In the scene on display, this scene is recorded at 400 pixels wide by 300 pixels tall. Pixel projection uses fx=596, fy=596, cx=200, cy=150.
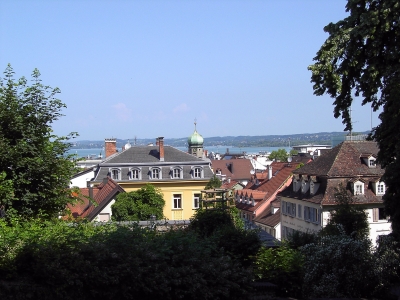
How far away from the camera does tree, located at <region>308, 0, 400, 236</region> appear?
51.3ft

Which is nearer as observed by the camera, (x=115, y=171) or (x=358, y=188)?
(x=358, y=188)

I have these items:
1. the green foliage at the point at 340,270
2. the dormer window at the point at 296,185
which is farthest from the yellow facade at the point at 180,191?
the green foliage at the point at 340,270

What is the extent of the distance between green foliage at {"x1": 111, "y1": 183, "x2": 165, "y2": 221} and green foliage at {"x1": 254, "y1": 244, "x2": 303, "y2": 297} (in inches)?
957

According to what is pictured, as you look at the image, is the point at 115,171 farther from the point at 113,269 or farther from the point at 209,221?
the point at 113,269

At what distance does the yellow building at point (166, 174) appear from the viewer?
51031mm

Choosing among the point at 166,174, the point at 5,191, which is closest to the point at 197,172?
the point at 166,174

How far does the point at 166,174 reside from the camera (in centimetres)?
5244

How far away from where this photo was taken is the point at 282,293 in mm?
11891

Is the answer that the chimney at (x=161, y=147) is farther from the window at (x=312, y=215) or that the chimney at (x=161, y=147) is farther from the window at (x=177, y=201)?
the window at (x=312, y=215)

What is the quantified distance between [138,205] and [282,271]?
30.5 metres

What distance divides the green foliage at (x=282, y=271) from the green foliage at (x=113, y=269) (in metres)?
1.52

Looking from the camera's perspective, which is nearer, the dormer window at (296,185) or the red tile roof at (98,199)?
the red tile roof at (98,199)

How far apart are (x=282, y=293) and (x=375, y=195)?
97.7 ft

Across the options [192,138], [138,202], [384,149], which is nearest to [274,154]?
[192,138]
